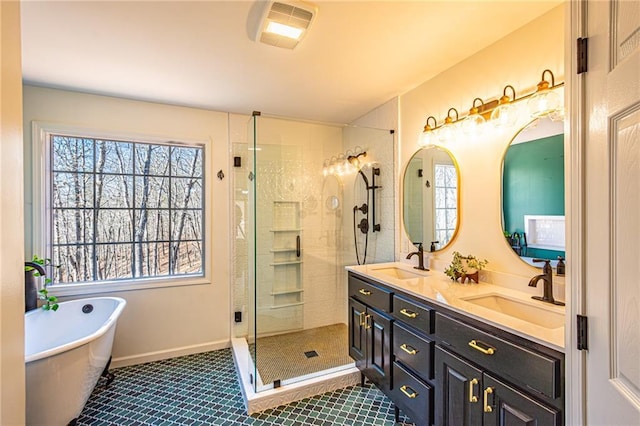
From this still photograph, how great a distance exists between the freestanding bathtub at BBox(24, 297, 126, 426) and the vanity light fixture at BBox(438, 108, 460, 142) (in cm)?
277

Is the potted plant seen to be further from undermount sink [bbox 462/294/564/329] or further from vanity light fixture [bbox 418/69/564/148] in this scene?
vanity light fixture [bbox 418/69/564/148]

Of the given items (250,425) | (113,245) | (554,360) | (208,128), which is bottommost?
(250,425)

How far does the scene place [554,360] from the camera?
1076 mm

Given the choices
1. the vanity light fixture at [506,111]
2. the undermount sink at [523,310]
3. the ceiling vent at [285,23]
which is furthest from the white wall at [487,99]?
the ceiling vent at [285,23]

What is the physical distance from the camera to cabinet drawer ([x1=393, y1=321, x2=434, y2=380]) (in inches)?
65.6

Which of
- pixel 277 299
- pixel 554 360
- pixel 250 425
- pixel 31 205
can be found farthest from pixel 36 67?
pixel 554 360

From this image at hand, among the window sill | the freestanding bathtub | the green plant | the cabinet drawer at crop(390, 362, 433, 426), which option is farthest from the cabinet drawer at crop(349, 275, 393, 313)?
the green plant

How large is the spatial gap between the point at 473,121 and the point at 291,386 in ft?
7.55

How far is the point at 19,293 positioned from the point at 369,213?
8.65 feet

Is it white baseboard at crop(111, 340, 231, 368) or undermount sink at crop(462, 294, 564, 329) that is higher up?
undermount sink at crop(462, 294, 564, 329)

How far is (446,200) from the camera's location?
90.2 inches

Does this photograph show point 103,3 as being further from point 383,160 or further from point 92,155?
point 383,160

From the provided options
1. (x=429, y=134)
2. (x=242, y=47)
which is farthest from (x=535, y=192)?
(x=242, y=47)

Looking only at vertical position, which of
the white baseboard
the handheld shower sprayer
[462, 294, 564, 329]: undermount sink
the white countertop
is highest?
the handheld shower sprayer
